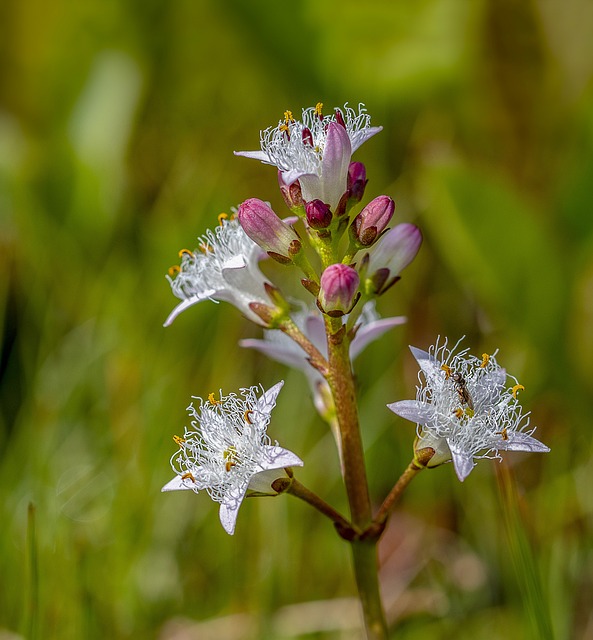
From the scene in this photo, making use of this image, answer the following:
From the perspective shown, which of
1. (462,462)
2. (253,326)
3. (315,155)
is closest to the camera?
(462,462)

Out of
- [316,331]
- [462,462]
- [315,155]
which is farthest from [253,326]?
[462,462]

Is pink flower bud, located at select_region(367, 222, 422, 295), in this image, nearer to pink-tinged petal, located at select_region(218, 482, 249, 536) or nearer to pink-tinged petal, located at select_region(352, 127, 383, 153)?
pink-tinged petal, located at select_region(352, 127, 383, 153)

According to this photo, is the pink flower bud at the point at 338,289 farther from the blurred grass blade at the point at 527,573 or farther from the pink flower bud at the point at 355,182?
the blurred grass blade at the point at 527,573

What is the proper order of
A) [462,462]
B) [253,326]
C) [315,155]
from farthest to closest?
[253,326], [315,155], [462,462]

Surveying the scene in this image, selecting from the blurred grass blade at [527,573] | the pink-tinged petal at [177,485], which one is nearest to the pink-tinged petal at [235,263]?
the pink-tinged petal at [177,485]

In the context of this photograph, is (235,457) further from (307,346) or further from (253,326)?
(253,326)

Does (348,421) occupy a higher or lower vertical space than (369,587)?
higher

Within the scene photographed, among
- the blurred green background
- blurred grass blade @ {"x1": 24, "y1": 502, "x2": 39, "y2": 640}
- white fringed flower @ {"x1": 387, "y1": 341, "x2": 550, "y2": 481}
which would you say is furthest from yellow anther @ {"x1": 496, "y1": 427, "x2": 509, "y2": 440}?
blurred grass blade @ {"x1": 24, "y1": 502, "x2": 39, "y2": 640}
